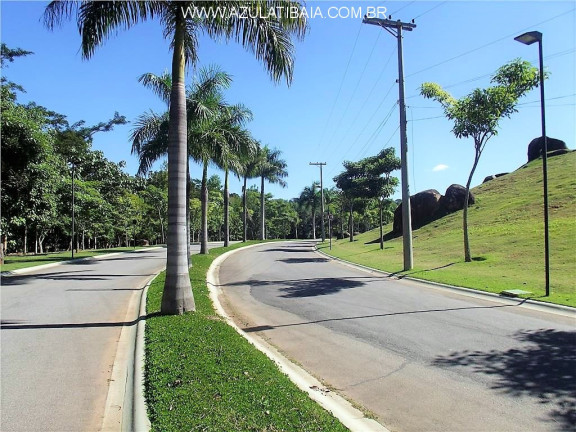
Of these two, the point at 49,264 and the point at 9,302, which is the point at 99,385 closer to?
the point at 9,302

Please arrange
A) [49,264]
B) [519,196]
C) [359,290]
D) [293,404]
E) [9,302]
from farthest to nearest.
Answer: [519,196]
[49,264]
[359,290]
[9,302]
[293,404]

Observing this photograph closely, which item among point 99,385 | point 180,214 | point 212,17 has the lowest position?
point 99,385

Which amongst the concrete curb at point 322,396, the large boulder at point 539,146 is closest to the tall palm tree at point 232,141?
the concrete curb at point 322,396

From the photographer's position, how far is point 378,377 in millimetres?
5562

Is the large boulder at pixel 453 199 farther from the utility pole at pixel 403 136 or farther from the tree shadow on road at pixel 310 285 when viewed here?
the tree shadow on road at pixel 310 285

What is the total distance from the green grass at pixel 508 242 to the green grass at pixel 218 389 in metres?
7.88

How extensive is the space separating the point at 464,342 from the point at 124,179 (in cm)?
4996

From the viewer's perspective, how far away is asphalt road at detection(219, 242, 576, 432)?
4.44 meters

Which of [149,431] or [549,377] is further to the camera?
[549,377]

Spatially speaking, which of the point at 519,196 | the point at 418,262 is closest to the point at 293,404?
the point at 418,262

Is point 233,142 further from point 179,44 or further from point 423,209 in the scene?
point 423,209

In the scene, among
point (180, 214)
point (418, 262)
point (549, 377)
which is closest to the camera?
point (549, 377)

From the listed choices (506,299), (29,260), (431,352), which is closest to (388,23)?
(506,299)

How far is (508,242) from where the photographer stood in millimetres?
20797
